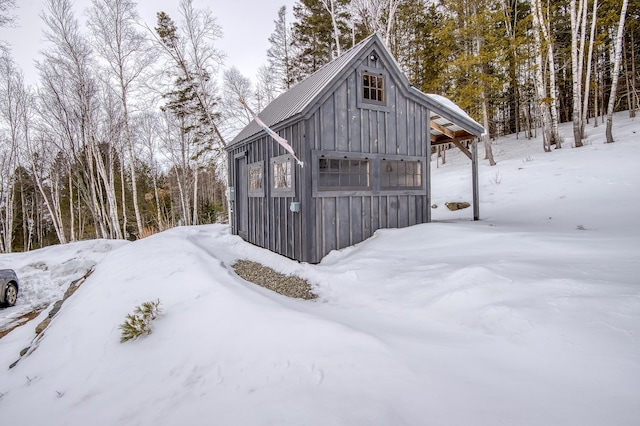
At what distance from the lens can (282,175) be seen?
6953mm

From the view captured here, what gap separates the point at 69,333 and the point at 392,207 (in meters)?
6.27

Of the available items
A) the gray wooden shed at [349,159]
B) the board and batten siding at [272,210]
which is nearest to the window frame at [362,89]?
the gray wooden shed at [349,159]

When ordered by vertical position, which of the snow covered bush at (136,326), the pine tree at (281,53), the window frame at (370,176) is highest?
the pine tree at (281,53)

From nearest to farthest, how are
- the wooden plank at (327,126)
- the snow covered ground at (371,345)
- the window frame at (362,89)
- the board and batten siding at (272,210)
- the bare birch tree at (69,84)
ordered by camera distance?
the snow covered ground at (371,345)
the wooden plank at (327,126)
the board and batten siding at (272,210)
the window frame at (362,89)
the bare birch tree at (69,84)

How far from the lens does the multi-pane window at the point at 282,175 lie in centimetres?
666

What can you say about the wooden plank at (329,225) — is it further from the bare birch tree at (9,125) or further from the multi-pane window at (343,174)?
the bare birch tree at (9,125)

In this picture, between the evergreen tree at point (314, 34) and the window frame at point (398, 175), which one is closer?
the window frame at point (398, 175)

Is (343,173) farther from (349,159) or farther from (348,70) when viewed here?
(348,70)

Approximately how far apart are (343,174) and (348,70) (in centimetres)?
233

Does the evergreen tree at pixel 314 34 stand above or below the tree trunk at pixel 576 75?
above

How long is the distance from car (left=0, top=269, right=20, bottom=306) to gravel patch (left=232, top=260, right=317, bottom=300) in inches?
213

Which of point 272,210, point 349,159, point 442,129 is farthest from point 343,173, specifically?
point 442,129

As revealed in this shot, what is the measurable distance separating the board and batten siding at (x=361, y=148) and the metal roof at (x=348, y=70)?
0.28 metres

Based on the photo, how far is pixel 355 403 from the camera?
1.69 metres
